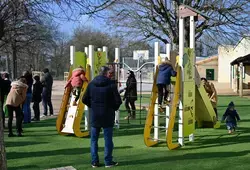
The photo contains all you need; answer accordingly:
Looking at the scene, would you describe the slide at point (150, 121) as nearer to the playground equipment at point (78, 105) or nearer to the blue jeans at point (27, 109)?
the playground equipment at point (78, 105)

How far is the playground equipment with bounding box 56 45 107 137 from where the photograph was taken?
431 inches

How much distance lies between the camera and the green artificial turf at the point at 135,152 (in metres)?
7.44

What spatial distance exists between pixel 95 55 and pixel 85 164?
4.78 m

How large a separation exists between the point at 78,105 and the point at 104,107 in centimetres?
419

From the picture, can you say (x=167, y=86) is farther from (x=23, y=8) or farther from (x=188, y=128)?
(x=23, y=8)

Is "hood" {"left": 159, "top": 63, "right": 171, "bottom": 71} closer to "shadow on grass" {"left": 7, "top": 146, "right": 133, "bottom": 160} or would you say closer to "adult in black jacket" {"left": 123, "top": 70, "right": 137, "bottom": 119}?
"shadow on grass" {"left": 7, "top": 146, "right": 133, "bottom": 160}

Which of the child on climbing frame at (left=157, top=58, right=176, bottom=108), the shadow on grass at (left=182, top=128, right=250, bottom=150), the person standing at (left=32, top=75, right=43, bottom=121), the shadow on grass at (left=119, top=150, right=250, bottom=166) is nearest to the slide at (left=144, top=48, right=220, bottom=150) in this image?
the child on climbing frame at (left=157, top=58, right=176, bottom=108)

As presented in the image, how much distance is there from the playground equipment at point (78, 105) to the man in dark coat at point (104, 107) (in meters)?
3.73

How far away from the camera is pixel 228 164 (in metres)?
7.36

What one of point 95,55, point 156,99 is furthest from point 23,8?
point 156,99

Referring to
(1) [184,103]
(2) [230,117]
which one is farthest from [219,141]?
(1) [184,103]

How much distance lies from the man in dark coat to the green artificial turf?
1.30ft

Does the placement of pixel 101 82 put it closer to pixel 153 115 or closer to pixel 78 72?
pixel 153 115

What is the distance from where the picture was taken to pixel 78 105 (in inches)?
439
